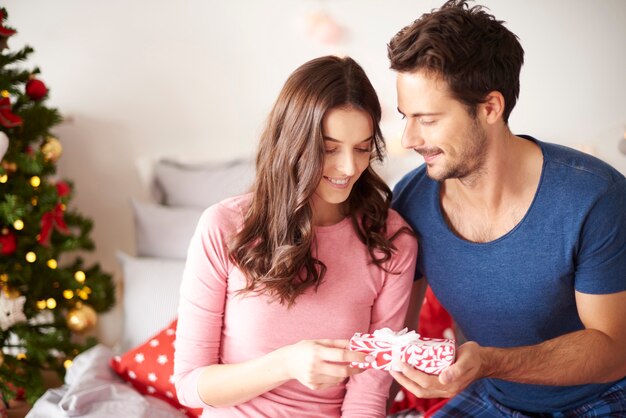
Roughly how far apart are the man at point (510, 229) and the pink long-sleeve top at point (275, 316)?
0.74 feet

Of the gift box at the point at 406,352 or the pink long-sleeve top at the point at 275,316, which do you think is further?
the pink long-sleeve top at the point at 275,316

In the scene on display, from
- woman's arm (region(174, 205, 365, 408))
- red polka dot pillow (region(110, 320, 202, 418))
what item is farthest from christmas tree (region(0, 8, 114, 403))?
woman's arm (region(174, 205, 365, 408))

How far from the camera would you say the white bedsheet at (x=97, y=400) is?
1.82m

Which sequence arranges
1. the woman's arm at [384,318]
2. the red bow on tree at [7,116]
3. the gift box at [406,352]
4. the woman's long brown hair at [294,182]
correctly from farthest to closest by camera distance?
the red bow on tree at [7,116] < the woman's arm at [384,318] < the woman's long brown hair at [294,182] < the gift box at [406,352]

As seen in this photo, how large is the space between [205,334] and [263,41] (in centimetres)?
148

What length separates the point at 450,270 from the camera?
1720 mm

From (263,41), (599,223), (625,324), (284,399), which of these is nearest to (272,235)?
(284,399)

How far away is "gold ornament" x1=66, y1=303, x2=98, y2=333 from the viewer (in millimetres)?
2395

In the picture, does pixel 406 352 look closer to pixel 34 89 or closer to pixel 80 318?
pixel 80 318

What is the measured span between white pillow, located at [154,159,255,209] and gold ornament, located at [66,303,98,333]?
20.6 inches

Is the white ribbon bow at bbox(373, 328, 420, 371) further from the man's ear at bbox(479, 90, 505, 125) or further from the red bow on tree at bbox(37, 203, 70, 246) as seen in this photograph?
the red bow on tree at bbox(37, 203, 70, 246)

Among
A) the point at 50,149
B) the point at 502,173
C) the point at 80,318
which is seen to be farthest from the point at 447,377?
the point at 50,149

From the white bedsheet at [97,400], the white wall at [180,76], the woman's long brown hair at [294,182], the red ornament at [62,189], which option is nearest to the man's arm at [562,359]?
the woman's long brown hair at [294,182]

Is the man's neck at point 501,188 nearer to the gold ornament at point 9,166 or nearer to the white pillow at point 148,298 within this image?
the white pillow at point 148,298
